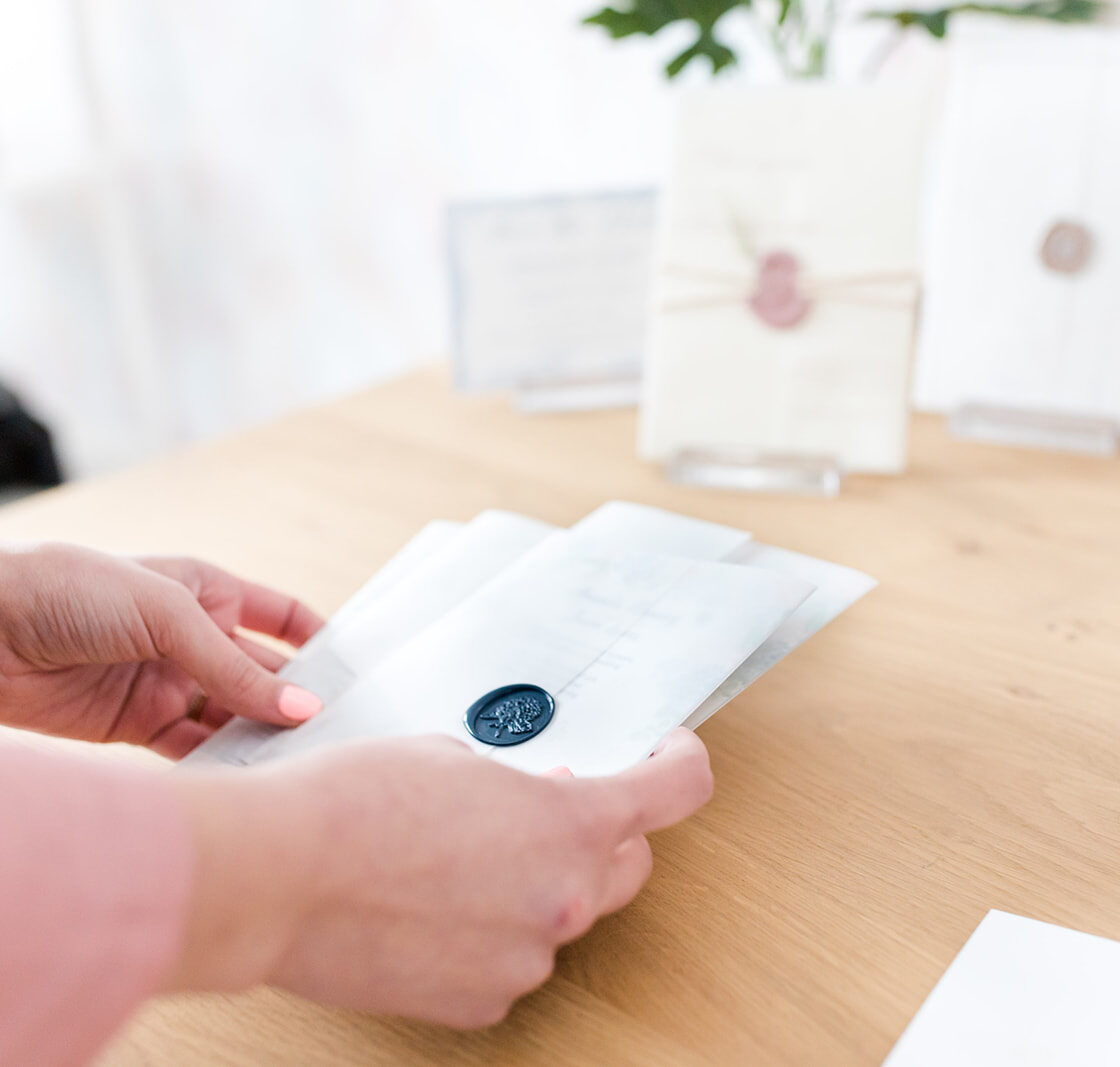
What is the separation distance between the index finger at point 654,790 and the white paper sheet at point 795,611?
0.07m

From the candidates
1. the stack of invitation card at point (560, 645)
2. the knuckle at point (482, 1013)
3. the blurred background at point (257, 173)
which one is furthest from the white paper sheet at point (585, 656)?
the blurred background at point (257, 173)

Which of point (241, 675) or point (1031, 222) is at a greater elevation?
point (1031, 222)

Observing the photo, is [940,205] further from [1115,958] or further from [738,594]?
[1115,958]

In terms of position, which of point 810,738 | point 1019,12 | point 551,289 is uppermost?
point 1019,12

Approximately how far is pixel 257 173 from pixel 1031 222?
137 centimetres

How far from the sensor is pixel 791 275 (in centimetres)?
82

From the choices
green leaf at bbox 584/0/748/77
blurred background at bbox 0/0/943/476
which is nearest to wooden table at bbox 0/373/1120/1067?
green leaf at bbox 584/0/748/77

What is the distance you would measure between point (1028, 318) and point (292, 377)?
1.40 metres

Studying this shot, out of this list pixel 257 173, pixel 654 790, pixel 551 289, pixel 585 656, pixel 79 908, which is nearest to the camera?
pixel 79 908

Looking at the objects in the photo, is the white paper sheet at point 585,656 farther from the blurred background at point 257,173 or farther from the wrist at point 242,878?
the blurred background at point 257,173

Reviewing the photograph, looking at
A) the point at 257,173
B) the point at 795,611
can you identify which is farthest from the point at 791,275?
the point at 257,173

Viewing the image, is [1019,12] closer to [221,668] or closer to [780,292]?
[780,292]

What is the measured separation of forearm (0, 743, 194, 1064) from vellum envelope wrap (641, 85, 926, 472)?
61cm

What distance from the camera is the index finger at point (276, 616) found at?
63cm
